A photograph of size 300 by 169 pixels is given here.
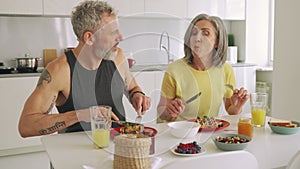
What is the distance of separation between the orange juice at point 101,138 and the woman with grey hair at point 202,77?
58cm

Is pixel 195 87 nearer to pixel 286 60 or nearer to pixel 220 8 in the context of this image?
pixel 286 60

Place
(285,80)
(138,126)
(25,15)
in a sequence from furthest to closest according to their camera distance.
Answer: (25,15), (285,80), (138,126)

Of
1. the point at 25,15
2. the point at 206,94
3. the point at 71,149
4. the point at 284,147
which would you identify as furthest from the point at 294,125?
the point at 25,15

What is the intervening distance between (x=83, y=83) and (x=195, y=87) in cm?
66

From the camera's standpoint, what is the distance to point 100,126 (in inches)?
57.1

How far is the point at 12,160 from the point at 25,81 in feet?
2.33

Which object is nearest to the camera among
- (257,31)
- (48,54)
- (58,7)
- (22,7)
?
(22,7)

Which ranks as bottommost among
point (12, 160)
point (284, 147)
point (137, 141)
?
point (12, 160)

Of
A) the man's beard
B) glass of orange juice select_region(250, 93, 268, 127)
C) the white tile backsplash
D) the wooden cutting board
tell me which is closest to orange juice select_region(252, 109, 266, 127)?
glass of orange juice select_region(250, 93, 268, 127)

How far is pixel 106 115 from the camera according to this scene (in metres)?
1.46

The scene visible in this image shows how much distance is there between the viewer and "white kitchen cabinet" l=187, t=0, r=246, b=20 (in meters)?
4.00

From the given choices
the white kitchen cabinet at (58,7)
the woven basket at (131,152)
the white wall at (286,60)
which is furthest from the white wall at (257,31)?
the woven basket at (131,152)

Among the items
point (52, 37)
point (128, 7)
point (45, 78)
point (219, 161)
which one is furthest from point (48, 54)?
point (219, 161)

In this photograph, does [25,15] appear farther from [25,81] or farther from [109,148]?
[109,148]
